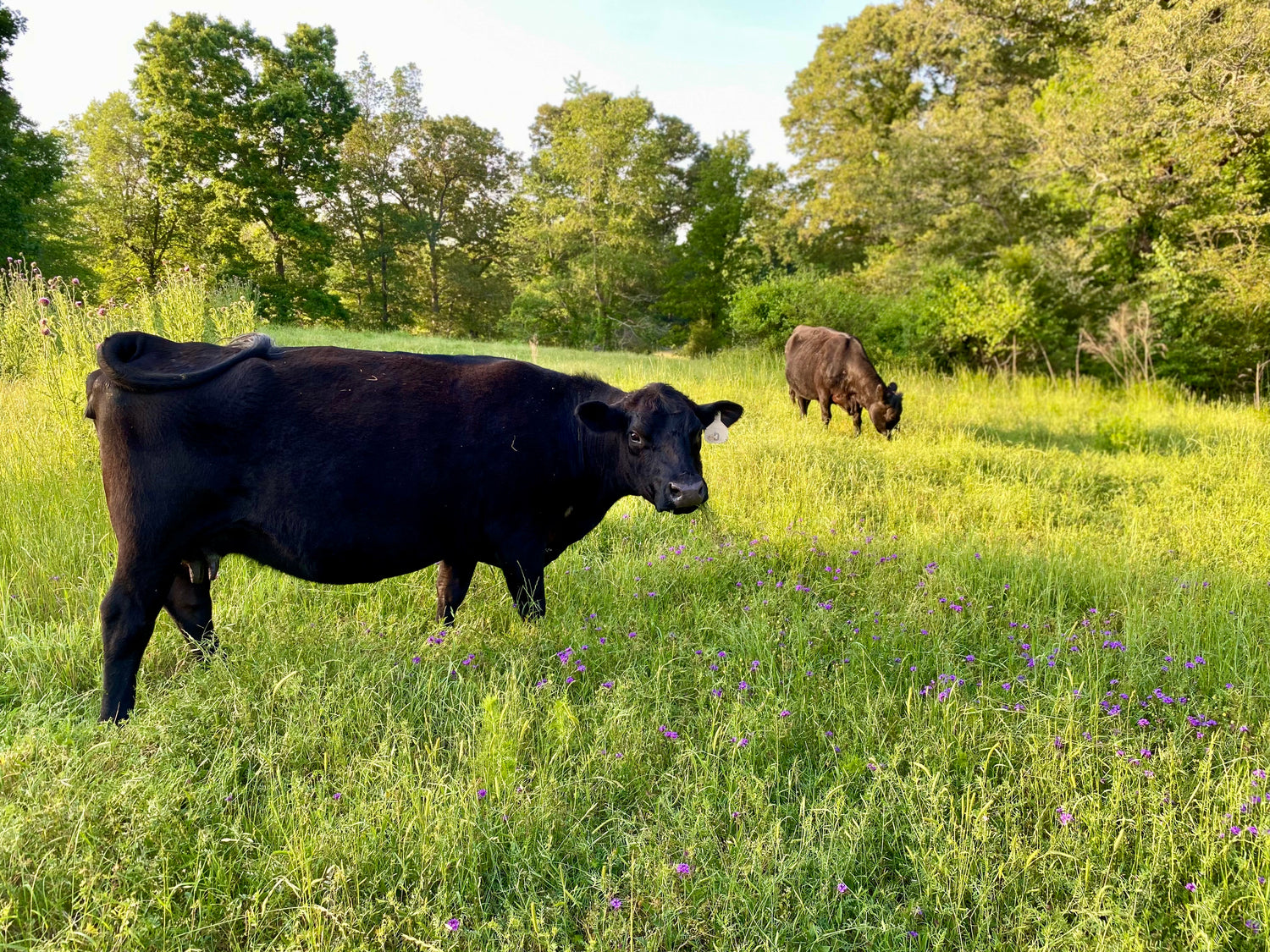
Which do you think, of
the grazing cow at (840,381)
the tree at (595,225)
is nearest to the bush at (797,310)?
the grazing cow at (840,381)

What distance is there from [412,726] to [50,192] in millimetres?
34613

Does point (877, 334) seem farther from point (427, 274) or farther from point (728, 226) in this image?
point (427, 274)

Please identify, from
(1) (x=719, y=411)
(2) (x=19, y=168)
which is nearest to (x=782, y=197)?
(2) (x=19, y=168)

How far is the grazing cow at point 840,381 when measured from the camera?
10484 millimetres

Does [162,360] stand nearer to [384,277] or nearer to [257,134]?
[257,134]

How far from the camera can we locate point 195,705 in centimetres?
299

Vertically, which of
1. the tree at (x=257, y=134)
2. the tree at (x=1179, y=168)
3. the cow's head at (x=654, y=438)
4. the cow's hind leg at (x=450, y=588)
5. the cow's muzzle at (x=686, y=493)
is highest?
the tree at (x=257, y=134)

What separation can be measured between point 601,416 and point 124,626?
2487mm

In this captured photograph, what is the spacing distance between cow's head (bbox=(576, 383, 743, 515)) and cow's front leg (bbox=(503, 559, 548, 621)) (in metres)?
0.73

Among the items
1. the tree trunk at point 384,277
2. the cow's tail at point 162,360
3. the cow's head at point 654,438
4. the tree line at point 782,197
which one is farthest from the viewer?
the tree trunk at point 384,277

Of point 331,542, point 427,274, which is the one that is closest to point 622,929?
point 331,542

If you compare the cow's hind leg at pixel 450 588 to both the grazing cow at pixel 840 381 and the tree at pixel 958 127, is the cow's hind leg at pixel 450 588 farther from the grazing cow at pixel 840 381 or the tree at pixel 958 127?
the tree at pixel 958 127

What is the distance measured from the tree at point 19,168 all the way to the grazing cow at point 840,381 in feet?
90.3

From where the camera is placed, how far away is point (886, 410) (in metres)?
10.4
